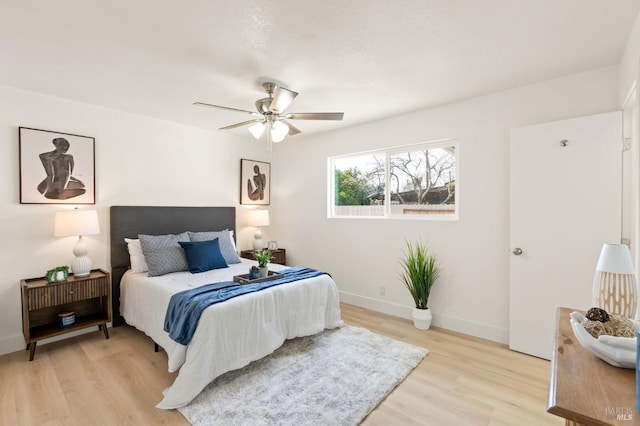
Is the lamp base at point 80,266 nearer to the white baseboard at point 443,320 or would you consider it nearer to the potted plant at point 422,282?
the white baseboard at point 443,320

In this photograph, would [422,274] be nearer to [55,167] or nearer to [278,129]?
[278,129]

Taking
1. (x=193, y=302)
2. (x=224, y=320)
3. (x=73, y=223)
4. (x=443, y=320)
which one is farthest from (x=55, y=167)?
(x=443, y=320)

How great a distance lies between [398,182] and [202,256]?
100 inches

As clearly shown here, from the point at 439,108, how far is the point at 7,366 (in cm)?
479

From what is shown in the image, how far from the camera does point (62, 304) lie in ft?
9.86

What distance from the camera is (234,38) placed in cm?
202

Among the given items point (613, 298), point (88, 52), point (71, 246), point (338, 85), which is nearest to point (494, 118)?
point (338, 85)

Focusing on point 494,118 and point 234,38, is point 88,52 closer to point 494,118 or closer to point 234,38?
point 234,38

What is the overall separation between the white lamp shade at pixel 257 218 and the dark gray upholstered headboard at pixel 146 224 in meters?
0.36

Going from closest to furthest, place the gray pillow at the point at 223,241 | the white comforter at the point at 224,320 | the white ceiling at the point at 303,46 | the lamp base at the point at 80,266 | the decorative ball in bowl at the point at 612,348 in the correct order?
the decorative ball in bowl at the point at 612,348 → the white ceiling at the point at 303,46 → the white comforter at the point at 224,320 → the lamp base at the point at 80,266 → the gray pillow at the point at 223,241

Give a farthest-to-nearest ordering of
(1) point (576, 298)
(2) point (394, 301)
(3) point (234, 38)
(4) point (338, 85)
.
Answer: (2) point (394, 301), (4) point (338, 85), (1) point (576, 298), (3) point (234, 38)

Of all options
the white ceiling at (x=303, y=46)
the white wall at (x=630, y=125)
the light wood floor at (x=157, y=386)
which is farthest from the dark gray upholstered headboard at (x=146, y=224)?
the white wall at (x=630, y=125)

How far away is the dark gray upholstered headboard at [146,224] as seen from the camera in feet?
11.3

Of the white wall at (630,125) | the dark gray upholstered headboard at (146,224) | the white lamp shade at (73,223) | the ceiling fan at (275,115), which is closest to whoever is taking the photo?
the white wall at (630,125)
